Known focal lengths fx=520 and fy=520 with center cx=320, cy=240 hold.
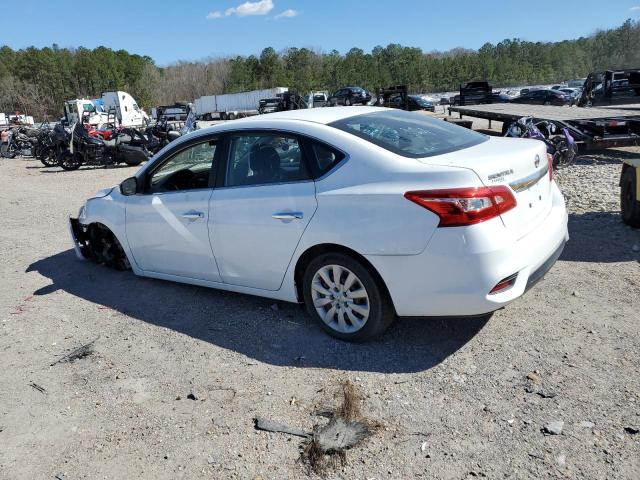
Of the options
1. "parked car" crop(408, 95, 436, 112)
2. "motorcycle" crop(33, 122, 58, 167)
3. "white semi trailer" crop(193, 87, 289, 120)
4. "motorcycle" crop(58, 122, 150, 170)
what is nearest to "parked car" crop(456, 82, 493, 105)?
"parked car" crop(408, 95, 436, 112)

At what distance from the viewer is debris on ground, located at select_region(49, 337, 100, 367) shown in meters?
3.92

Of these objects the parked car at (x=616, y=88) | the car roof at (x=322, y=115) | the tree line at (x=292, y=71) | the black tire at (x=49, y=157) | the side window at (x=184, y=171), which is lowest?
the black tire at (x=49, y=157)

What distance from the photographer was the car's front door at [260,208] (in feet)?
12.2

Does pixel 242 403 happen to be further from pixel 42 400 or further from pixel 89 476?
pixel 42 400

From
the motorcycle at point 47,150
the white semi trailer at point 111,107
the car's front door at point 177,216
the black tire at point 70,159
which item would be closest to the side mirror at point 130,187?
the car's front door at point 177,216

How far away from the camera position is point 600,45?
99812 mm

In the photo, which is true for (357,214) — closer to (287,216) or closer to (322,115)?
(287,216)

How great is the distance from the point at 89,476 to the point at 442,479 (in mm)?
1780

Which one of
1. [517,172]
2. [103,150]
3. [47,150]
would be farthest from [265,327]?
[47,150]

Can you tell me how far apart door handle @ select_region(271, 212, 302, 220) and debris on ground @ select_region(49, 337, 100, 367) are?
A: 1.80m

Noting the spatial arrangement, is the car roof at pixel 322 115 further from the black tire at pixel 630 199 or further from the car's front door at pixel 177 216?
the black tire at pixel 630 199

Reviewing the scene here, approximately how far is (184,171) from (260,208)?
1.33m

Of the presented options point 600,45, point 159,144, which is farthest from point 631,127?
point 600,45

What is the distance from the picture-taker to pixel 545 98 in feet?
110
